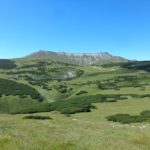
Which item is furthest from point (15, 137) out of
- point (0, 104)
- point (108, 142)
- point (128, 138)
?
point (0, 104)

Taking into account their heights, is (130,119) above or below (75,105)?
above

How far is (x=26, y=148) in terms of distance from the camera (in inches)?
672

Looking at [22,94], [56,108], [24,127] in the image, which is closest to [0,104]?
[22,94]

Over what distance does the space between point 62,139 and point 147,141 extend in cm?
619

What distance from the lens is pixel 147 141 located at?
24.0m

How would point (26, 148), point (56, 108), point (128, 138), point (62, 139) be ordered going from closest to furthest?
point (26, 148) → point (62, 139) → point (128, 138) → point (56, 108)

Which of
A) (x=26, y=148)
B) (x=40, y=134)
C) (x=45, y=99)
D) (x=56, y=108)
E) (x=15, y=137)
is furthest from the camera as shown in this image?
(x=45, y=99)

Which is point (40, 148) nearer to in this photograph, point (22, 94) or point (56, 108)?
point (56, 108)

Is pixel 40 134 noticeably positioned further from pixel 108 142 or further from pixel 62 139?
pixel 108 142

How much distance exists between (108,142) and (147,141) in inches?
147

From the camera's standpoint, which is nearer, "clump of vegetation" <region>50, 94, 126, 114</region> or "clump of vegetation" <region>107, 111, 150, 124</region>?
"clump of vegetation" <region>107, 111, 150, 124</region>

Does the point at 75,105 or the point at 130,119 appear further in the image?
the point at 75,105

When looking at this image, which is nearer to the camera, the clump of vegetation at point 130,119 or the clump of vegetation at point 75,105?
the clump of vegetation at point 130,119

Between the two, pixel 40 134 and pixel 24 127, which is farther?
pixel 24 127
